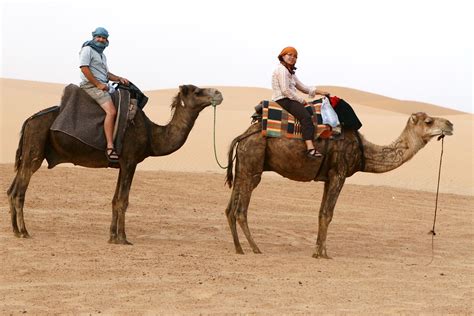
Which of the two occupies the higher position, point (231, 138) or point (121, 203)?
point (121, 203)

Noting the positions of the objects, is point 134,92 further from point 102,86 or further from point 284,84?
point 284,84

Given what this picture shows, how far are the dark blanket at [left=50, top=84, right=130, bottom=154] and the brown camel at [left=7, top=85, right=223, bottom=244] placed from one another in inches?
5.6

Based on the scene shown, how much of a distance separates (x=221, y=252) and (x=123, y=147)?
210 centimetres

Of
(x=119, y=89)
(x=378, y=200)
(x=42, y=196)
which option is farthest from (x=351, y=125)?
(x=378, y=200)

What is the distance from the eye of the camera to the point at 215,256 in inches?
469

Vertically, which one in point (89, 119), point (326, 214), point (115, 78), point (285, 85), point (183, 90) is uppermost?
point (285, 85)

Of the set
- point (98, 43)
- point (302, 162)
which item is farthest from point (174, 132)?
point (302, 162)

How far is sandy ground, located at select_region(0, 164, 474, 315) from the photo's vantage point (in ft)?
30.0

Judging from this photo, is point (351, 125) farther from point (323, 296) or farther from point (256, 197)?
point (256, 197)

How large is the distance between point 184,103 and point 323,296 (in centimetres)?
451

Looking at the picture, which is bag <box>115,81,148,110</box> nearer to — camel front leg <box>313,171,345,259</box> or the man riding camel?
the man riding camel

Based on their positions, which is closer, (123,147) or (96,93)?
(96,93)

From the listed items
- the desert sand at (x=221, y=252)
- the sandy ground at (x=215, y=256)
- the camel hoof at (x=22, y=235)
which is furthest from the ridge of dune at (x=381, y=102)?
the camel hoof at (x=22, y=235)

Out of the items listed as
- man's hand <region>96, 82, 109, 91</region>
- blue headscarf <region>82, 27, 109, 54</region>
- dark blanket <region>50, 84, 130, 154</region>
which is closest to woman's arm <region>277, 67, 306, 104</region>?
dark blanket <region>50, 84, 130, 154</region>
